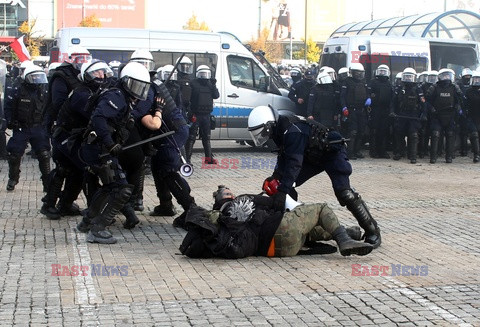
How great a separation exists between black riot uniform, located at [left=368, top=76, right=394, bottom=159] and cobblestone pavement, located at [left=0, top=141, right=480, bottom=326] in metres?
6.96

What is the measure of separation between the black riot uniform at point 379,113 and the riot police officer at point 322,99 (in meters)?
0.89

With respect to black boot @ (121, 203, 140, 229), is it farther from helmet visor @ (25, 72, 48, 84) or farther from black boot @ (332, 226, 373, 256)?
helmet visor @ (25, 72, 48, 84)

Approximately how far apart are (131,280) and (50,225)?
2.97 metres

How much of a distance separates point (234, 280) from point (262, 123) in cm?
175

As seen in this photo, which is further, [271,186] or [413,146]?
[413,146]

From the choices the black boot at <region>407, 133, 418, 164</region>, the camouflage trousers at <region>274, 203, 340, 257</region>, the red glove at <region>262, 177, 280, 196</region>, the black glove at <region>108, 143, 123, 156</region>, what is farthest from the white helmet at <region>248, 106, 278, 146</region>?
the black boot at <region>407, 133, 418, 164</region>

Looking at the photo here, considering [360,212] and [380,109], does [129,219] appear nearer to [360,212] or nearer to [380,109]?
[360,212]

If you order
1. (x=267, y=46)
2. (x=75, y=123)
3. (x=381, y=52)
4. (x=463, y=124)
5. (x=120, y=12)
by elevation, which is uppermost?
(x=120, y=12)

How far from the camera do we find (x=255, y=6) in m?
83.4

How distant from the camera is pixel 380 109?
18062 millimetres

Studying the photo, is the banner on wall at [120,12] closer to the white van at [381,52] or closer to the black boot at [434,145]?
the white van at [381,52]

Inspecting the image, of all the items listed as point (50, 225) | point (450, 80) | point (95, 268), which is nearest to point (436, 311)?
point (95, 268)

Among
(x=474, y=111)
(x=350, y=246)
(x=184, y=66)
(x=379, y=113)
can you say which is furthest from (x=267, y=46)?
(x=350, y=246)

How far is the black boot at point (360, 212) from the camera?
8406 mm
